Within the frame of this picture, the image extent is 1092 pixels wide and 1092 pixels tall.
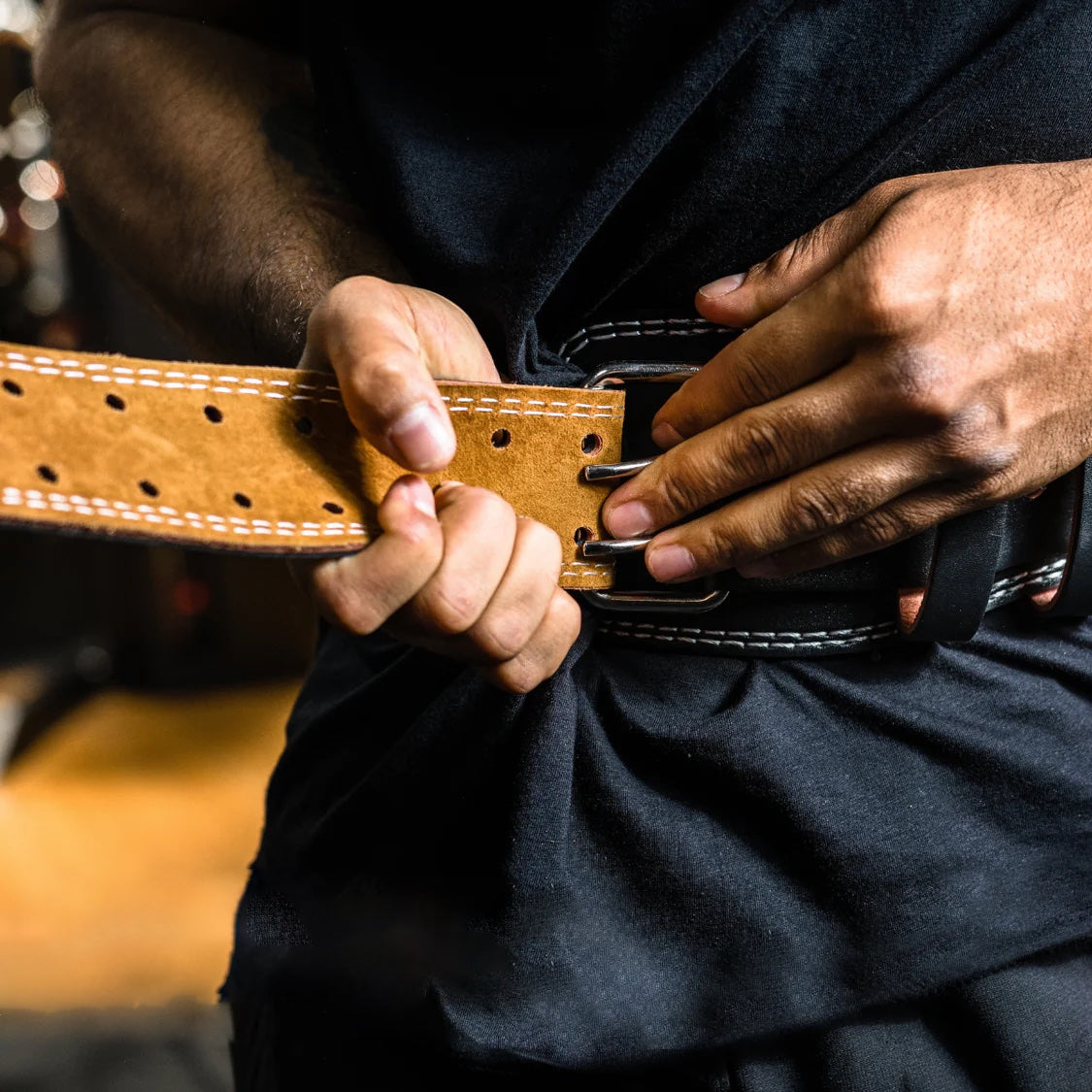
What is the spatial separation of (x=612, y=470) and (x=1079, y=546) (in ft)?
0.98

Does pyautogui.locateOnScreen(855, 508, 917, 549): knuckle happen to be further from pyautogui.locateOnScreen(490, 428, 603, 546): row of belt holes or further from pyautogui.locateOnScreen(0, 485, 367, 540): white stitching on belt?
pyautogui.locateOnScreen(0, 485, 367, 540): white stitching on belt

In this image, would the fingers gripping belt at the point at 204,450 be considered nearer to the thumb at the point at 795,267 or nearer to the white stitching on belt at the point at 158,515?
the white stitching on belt at the point at 158,515

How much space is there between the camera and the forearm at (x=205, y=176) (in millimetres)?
705

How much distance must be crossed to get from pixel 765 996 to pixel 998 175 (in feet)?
1.64

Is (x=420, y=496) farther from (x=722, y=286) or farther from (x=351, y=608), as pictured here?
(x=722, y=286)

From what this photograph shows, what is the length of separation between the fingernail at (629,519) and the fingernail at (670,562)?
0.7 inches

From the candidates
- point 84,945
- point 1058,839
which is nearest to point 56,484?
point 1058,839

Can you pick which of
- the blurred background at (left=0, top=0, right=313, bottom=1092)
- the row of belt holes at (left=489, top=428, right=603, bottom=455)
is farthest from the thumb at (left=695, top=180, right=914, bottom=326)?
the blurred background at (left=0, top=0, right=313, bottom=1092)

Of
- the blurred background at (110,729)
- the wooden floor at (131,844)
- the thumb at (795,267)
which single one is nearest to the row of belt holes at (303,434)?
the thumb at (795,267)

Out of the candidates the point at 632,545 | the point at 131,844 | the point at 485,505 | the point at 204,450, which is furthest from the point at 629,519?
the point at 131,844

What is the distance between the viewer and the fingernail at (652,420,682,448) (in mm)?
584

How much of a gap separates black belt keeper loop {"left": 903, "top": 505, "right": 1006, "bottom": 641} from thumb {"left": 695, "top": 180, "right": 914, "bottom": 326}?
0.17 metres

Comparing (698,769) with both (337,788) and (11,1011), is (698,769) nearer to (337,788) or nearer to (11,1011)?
(337,788)

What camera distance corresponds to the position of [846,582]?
0.61 meters
